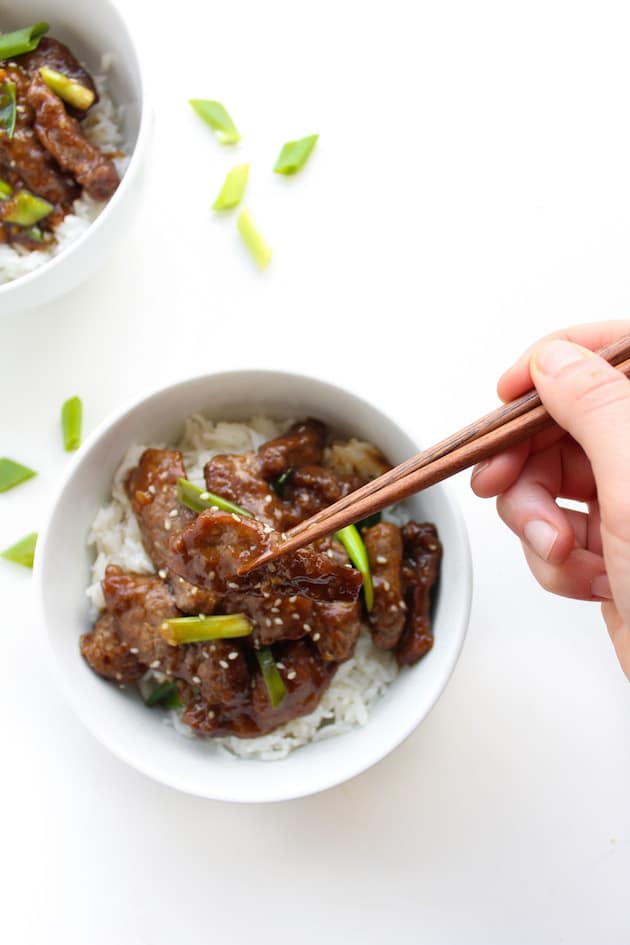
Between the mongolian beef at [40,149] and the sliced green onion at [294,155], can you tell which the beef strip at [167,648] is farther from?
the sliced green onion at [294,155]

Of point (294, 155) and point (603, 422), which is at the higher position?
point (294, 155)

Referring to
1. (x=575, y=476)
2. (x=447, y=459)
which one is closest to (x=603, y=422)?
(x=447, y=459)

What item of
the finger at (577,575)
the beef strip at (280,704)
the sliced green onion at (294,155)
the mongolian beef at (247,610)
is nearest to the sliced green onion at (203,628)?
the mongolian beef at (247,610)

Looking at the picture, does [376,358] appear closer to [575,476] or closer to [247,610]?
[575,476]

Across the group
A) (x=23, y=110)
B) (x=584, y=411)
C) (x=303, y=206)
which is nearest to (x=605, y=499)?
(x=584, y=411)

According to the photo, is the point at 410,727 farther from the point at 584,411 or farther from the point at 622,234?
the point at 622,234
